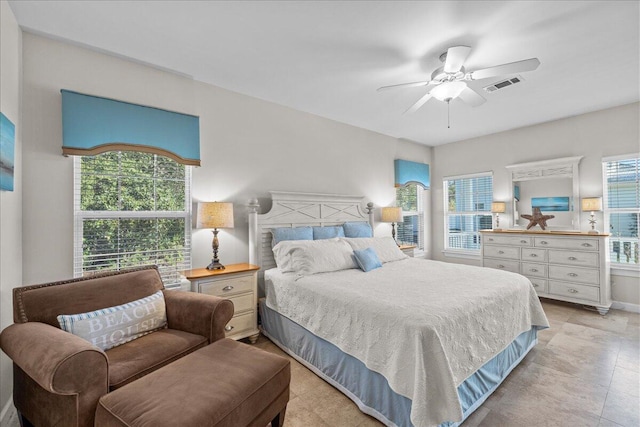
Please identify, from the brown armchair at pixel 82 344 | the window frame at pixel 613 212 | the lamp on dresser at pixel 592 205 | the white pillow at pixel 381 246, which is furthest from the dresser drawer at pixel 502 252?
the brown armchair at pixel 82 344

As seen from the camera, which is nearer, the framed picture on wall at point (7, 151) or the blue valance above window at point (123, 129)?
the framed picture on wall at point (7, 151)

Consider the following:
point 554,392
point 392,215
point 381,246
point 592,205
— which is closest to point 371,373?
point 554,392

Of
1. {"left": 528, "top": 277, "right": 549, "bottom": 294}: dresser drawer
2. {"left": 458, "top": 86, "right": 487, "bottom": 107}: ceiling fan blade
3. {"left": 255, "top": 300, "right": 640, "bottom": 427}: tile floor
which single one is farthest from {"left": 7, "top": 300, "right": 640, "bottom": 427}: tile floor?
{"left": 458, "top": 86, "right": 487, "bottom": 107}: ceiling fan blade

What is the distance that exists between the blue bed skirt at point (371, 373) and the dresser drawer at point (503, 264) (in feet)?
5.99

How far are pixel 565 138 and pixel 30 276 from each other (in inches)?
245

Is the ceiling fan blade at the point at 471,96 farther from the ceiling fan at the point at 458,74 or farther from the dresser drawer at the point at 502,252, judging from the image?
the dresser drawer at the point at 502,252

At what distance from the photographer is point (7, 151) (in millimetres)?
1727

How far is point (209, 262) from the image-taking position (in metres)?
2.94

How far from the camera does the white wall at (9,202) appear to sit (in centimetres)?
174

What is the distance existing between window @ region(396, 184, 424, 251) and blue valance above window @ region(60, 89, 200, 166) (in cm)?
357

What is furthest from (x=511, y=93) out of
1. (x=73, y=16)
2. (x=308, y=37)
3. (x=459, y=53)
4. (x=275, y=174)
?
(x=73, y=16)

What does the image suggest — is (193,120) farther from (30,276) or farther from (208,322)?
(208,322)

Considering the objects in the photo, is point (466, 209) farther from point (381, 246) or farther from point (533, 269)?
point (381, 246)

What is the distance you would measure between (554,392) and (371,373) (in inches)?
54.2
